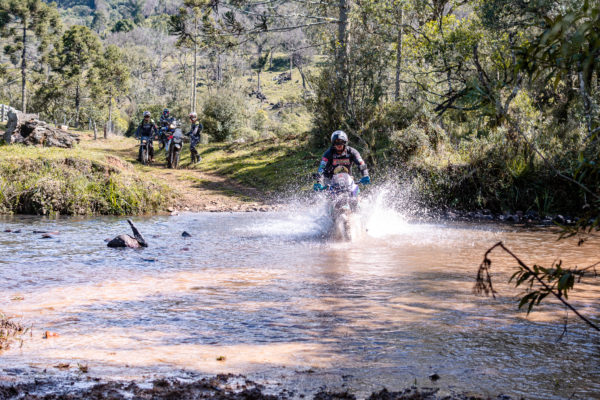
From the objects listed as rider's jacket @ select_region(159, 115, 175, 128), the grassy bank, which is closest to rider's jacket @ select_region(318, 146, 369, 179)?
the grassy bank

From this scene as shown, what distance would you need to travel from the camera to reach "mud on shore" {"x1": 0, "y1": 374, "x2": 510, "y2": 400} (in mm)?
3584

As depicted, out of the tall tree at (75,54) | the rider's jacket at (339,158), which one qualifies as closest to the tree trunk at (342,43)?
the rider's jacket at (339,158)

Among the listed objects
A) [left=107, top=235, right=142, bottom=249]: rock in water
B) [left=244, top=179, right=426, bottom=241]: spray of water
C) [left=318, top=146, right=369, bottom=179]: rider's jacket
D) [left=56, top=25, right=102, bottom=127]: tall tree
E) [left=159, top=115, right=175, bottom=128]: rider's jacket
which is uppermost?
[left=56, top=25, right=102, bottom=127]: tall tree

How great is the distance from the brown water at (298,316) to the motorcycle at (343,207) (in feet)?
2.41

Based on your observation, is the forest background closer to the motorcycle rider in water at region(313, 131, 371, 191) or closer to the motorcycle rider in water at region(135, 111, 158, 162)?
the motorcycle rider in water at region(313, 131, 371, 191)

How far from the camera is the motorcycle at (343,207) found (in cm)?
1099

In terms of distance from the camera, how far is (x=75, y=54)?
51.3m

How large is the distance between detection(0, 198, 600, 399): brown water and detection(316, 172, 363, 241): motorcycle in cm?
73

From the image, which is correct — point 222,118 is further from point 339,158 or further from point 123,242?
point 123,242

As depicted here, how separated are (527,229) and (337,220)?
14.7 feet

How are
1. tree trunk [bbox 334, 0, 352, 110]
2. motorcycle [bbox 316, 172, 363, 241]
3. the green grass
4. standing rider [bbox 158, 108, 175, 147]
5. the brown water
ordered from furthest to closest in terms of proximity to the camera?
standing rider [bbox 158, 108, 175, 147]
tree trunk [bbox 334, 0, 352, 110]
the green grass
motorcycle [bbox 316, 172, 363, 241]
the brown water

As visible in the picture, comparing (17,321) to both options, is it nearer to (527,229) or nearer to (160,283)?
(160,283)

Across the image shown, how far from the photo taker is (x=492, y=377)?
13.4 feet

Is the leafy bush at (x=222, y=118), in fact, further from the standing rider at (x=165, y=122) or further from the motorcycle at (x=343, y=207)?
the motorcycle at (x=343, y=207)
